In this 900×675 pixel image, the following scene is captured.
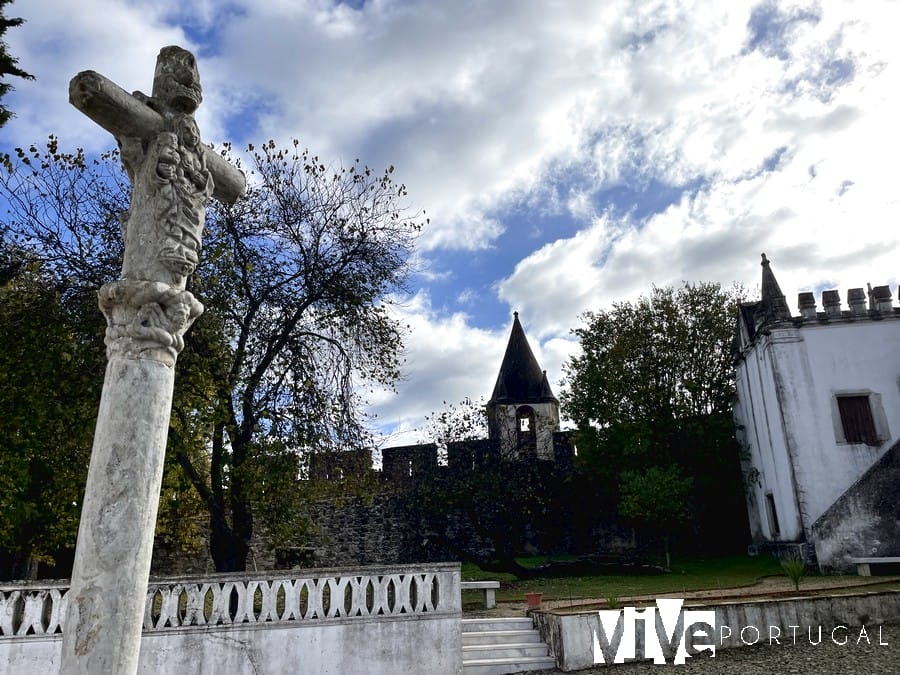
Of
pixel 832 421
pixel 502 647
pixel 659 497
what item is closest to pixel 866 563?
pixel 832 421

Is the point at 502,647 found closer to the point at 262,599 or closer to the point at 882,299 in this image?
the point at 262,599

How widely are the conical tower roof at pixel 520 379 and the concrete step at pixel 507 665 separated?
65.1 ft

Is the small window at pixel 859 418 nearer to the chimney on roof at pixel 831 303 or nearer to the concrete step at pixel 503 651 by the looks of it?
the chimney on roof at pixel 831 303

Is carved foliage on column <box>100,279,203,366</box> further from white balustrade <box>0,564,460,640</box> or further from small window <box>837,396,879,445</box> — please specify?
small window <box>837,396,879,445</box>

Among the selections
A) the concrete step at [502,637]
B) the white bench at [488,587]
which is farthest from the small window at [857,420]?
the concrete step at [502,637]

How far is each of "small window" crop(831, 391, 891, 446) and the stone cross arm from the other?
59.4ft

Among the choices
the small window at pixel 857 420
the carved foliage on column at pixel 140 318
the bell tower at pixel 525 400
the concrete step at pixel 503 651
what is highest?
the bell tower at pixel 525 400

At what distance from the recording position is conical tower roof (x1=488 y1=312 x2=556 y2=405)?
94.5 feet

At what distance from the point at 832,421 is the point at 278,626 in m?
15.7

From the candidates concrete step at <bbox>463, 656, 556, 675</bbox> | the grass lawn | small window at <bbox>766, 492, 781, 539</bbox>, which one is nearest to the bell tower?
the grass lawn

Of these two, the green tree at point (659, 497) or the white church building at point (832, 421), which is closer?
the white church building at point (832, 421)

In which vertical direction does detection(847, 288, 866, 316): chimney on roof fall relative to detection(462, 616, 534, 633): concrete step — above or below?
above

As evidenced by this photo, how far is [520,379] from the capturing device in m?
29.4

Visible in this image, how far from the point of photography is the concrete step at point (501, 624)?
9.27 m
